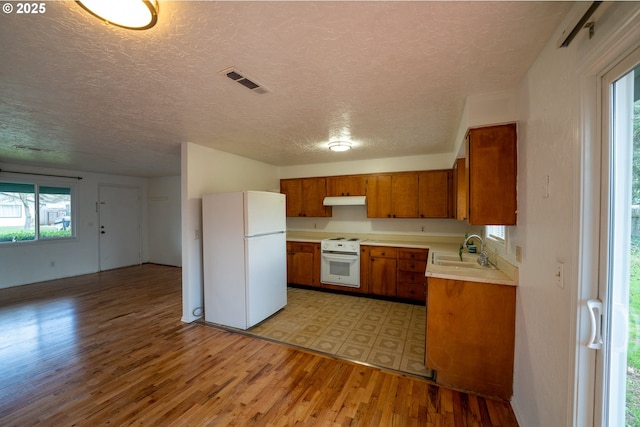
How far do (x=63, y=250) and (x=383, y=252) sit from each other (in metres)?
6.71

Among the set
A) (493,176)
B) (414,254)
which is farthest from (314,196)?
(493,176)

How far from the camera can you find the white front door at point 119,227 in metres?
5.99

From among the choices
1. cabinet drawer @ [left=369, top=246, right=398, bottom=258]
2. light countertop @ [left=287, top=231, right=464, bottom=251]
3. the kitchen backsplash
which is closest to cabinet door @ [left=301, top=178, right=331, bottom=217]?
the kitchen backsplash

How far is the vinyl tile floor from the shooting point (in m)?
2.46

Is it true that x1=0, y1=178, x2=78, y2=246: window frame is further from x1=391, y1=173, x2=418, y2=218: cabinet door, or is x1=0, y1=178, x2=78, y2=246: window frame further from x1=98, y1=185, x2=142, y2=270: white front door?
x1=391, y1=173, x2=418, y2=218: cabinet door

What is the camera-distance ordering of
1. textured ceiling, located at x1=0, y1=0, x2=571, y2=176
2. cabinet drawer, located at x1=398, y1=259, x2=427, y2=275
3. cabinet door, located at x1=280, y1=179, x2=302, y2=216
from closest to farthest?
textured ceiling, located at x1=0, y1=0, x2=571, y2=176, cabinet drawer, located at x1=398, y1=259, x2=427, y2=275, cabinet door, located at x1=280, y1=179, x2=302, y2=216

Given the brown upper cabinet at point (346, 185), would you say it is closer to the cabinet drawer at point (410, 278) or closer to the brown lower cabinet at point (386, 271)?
the brown lower cabinet at point (386, 271)

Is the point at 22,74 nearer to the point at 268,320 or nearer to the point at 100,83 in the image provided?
the point at 100,83

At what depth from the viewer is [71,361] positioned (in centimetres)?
240

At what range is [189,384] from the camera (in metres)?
2.08

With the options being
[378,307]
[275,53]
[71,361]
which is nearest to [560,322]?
[275,53]

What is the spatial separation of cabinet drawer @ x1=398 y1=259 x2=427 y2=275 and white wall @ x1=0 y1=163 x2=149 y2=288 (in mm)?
6842

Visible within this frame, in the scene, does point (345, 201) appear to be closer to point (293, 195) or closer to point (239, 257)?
point (293, 195)

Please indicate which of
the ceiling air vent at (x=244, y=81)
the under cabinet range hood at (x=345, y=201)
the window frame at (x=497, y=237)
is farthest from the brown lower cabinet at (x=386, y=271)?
the ceiling air vent at (x=244, y=81)
